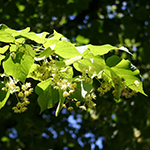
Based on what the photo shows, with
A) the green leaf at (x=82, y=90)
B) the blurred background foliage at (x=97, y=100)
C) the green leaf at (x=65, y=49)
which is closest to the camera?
the green leaf at (x=65, y=49)

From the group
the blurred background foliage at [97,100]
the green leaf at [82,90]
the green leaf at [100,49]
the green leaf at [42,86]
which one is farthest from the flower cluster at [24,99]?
the blurred background foliage at [97,100]

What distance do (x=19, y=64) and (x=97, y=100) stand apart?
79.3 inches

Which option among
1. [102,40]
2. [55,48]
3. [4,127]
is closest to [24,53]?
[55,48]

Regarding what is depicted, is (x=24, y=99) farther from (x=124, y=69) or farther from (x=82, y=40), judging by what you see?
(x=82, y=40)

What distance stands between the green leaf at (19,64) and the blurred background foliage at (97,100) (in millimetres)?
1881

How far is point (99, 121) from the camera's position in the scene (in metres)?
3.14

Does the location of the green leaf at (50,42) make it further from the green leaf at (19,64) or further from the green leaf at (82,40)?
the green leaf at (82,40)

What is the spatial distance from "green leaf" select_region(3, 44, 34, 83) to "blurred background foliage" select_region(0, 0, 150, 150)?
188cm

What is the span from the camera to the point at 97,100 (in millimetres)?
2658

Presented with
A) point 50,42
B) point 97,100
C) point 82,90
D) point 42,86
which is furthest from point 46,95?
point 97,100

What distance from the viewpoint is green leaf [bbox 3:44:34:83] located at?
0.72 metres

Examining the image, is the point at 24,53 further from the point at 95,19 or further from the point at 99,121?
the point at 99,121

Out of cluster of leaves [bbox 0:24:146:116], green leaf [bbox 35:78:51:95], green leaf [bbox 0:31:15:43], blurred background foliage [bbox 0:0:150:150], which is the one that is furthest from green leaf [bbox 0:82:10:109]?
blurred background foliage [bbox 0:0:150:150]

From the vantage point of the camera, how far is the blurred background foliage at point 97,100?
8.57ft
